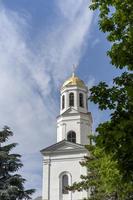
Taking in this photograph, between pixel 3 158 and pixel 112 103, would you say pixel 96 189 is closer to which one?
pixel 3 158

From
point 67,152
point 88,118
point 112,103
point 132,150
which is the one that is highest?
point 88,118

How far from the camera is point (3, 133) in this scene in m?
26.3

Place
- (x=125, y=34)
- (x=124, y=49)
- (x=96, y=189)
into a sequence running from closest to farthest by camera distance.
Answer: (x=124, y=49)
(x=125, y=34)
(x=96, y=189)

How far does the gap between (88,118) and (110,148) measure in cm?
4164

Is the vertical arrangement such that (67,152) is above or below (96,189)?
above

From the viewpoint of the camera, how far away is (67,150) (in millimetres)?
48125

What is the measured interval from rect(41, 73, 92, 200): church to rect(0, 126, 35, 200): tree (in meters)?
20.4

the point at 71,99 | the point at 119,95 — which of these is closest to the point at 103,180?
the point at 119,95

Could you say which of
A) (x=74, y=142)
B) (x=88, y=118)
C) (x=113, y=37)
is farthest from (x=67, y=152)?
(x=113, y=37)

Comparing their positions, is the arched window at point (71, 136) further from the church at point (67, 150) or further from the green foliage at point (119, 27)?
the green foliage at point (119, 27)

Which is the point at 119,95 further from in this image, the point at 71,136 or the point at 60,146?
the point at 71,136

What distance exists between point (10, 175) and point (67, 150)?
73.6 feet

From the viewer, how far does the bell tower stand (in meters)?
50.2

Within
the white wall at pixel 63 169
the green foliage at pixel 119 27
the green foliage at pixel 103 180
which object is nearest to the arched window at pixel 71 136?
the white wall at pixel 63 169
